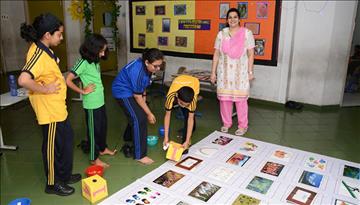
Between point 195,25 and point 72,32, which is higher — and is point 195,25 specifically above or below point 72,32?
above

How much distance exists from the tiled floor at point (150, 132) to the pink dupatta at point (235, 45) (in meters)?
1.00

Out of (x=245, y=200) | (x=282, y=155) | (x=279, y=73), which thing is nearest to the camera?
(x=245, y=200)

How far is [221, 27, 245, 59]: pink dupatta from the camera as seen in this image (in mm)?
3229

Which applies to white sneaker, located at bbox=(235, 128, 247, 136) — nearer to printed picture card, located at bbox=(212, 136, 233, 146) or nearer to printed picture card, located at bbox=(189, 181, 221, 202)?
printed picture card, located at bbox=(212, 136, 233, 146)

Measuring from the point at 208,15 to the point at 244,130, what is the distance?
7.88 ft

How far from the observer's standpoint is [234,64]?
334cm

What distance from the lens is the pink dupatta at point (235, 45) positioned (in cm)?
323

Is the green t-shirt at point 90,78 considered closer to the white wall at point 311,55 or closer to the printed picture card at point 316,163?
the printed picture card at point 316,163

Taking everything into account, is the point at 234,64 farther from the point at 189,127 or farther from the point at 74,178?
the point at 74,178

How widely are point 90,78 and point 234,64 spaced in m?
1.64

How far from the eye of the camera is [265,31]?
15.2ft

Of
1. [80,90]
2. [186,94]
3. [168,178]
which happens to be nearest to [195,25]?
[186,94]

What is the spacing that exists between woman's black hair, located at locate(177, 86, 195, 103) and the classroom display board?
66 centimetres

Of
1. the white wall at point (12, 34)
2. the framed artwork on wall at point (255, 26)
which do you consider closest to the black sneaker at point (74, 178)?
the framed artwork on wall at point (255, 26)
